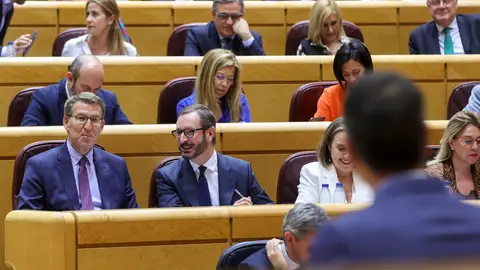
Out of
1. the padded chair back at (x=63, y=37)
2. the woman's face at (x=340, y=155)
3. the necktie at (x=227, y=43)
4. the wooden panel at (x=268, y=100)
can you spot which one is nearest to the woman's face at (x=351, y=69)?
the wooden panel at (x=268, y=100)

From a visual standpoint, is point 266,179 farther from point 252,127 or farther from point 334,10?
point 334,10

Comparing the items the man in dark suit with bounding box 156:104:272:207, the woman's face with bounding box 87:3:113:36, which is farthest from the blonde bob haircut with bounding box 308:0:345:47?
the man in dark suit with bounding box 156:104:272:207

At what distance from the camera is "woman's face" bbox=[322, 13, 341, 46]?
4074 millimetres

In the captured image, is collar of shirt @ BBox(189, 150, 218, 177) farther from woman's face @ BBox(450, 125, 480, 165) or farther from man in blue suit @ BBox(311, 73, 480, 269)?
man in blue suit @ BBox(311, 73, 480, 269)

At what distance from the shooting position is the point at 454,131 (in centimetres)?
306

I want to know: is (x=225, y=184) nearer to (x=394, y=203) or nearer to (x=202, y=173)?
(x=202, y=173)

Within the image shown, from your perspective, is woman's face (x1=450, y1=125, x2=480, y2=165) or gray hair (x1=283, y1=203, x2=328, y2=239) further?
woman's face (x1=450, y1=125, x2=480, y2=165)

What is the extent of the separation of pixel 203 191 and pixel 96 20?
127 centimetres

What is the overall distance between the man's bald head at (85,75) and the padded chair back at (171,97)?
282 millimetres

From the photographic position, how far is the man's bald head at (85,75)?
3342 mm

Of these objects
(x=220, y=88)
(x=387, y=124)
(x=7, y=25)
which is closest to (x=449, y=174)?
(x=220, y=88)

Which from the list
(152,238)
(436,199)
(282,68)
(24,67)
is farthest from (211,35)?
(436,199)

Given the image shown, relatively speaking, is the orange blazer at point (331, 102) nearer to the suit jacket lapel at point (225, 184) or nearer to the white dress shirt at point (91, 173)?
the suit jacket lapel at point (225, 184)

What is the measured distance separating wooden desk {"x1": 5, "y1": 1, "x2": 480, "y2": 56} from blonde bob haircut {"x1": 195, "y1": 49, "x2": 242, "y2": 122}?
1078 mm
